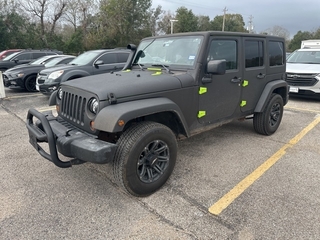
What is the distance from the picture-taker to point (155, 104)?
2842mm

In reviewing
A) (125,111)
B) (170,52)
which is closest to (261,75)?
(170,52)

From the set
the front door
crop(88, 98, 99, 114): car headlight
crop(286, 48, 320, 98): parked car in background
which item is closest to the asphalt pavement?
the front door

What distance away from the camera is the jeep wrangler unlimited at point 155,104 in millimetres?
2664

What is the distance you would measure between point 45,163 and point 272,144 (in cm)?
375

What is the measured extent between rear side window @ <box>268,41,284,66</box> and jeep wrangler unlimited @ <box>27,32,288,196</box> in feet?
0.16

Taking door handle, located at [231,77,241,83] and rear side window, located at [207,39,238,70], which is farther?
door handle, located at [231,77,241,83]

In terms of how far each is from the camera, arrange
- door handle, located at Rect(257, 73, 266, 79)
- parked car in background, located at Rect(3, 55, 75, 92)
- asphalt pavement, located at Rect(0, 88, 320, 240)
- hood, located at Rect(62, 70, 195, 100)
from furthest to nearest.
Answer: parked car in background, located at Rect(3, 55, 75, 92)
door handle, located at Rect(257, 73, 266, 79)
hood, located at Rect(62, 70, 195, 100)
asphalt pavement, located at Rect(0, 88, 320, 240)

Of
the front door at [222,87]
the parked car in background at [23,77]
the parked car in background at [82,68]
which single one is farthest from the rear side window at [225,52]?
the parked car in background at [23,77]

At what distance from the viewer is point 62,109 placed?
3.34m

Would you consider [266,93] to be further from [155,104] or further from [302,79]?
[302,79]

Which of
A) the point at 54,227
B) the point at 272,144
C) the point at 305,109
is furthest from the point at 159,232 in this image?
the point at 305,109

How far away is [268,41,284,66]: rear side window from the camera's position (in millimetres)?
4766

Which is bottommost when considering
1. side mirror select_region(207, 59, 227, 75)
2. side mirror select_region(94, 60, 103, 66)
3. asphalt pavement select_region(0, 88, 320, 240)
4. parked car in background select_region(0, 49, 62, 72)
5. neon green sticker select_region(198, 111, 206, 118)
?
asphalt pavement select_region(0, 88, 320, 240)

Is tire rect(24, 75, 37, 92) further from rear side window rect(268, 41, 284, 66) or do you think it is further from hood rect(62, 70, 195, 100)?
rear side window rect(268, 41, 284, 66)
